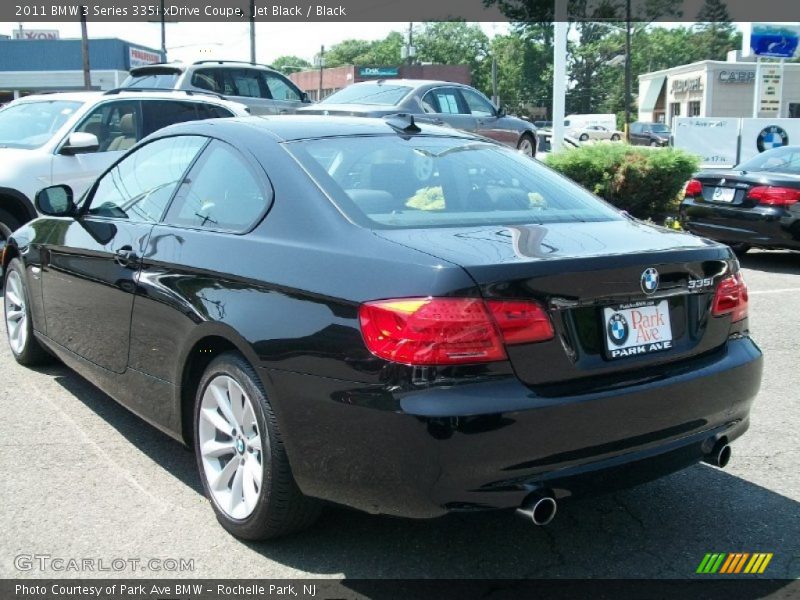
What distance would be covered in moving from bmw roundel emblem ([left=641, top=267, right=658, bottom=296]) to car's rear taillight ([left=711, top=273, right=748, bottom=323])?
1.30 ft

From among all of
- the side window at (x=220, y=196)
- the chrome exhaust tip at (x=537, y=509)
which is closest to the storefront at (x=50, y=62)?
the side window at (x=220, y=196)

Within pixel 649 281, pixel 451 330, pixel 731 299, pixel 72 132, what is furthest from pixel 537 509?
pixel 72 132

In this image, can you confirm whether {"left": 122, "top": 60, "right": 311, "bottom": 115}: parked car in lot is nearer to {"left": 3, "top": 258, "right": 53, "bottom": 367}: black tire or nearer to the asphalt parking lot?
{"left": 3, "top": 258, "right": 53, "bottom": 367}: black tire

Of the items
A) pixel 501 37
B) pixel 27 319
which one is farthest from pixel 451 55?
pixel 27 319

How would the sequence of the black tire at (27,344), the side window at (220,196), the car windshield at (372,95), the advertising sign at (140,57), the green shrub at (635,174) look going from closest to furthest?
the side window at (220,196), the black tire at (27,344), the green shrub at (635,174), the car windshield at (372,95), the advertising sign at (140,57)

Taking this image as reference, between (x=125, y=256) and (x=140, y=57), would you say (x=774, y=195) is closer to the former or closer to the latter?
(x=125, y=256)

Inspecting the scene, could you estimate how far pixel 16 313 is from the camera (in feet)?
19.7

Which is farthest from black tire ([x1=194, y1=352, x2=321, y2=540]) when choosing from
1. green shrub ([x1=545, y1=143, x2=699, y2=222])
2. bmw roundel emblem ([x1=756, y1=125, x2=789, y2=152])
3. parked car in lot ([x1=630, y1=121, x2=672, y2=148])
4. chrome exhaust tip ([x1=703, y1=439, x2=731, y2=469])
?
parked car in lot ([x1=630, y1=121, x2=672, y2=148])

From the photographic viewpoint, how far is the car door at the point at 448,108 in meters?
14.1

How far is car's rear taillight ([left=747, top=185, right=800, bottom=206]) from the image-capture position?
1002 cm

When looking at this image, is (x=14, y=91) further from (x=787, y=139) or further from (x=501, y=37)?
(x=501, y=37)

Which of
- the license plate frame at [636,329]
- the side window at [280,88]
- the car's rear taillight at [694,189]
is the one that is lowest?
the car's rear taillight at [694,189]

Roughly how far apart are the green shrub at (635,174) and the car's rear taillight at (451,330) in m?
10.2

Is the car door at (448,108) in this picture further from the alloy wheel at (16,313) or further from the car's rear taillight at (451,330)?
the car's rear taillight at (451,330)
